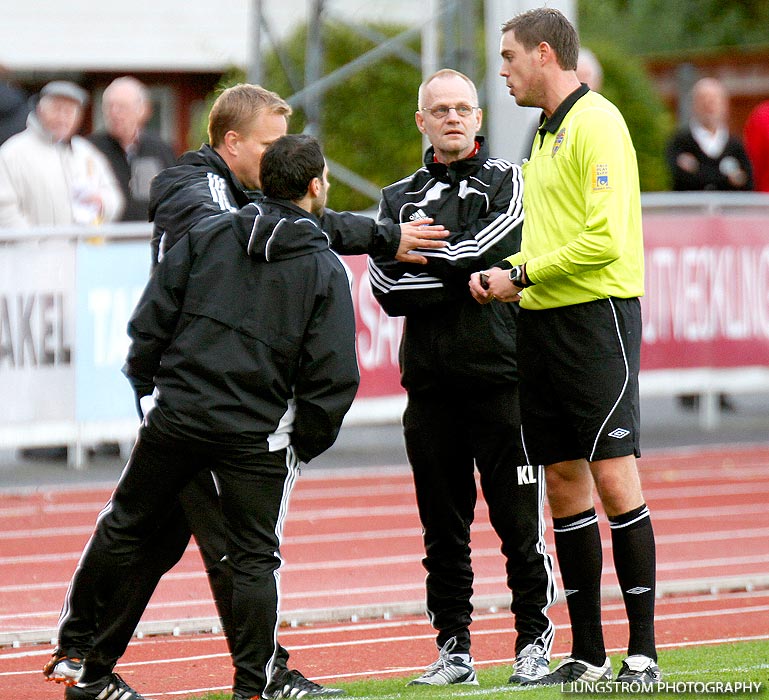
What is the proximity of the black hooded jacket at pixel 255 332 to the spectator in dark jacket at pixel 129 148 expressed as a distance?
7.16 metres

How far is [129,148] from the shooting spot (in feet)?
40.3

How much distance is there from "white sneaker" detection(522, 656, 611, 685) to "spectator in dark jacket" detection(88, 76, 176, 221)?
24.1ft

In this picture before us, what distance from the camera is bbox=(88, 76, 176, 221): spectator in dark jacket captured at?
12102 millimetres

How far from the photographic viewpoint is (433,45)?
46.3 feet

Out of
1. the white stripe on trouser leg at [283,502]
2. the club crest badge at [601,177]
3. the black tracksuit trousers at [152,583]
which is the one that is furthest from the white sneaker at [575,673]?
the club crest badge at [601,177]

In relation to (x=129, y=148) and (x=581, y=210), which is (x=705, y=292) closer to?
(x=129, y=148)

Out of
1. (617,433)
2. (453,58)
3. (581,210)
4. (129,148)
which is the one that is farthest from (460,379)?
(453,58)

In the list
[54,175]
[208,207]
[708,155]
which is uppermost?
[708,155]

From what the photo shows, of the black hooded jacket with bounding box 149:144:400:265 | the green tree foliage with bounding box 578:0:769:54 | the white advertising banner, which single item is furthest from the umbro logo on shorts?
the green tree foliage with bounding box 578:0:769:54

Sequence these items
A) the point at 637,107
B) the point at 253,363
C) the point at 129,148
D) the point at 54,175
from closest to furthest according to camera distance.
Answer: the point at 253,363 < the point at 54,175 < the point at 129,148 < the point at 637,107

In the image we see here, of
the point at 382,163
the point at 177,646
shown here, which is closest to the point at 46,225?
the point at 177,646

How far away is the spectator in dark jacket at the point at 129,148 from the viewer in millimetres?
12102

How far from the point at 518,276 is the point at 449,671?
4.96ft

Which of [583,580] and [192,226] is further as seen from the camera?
[583,580]
